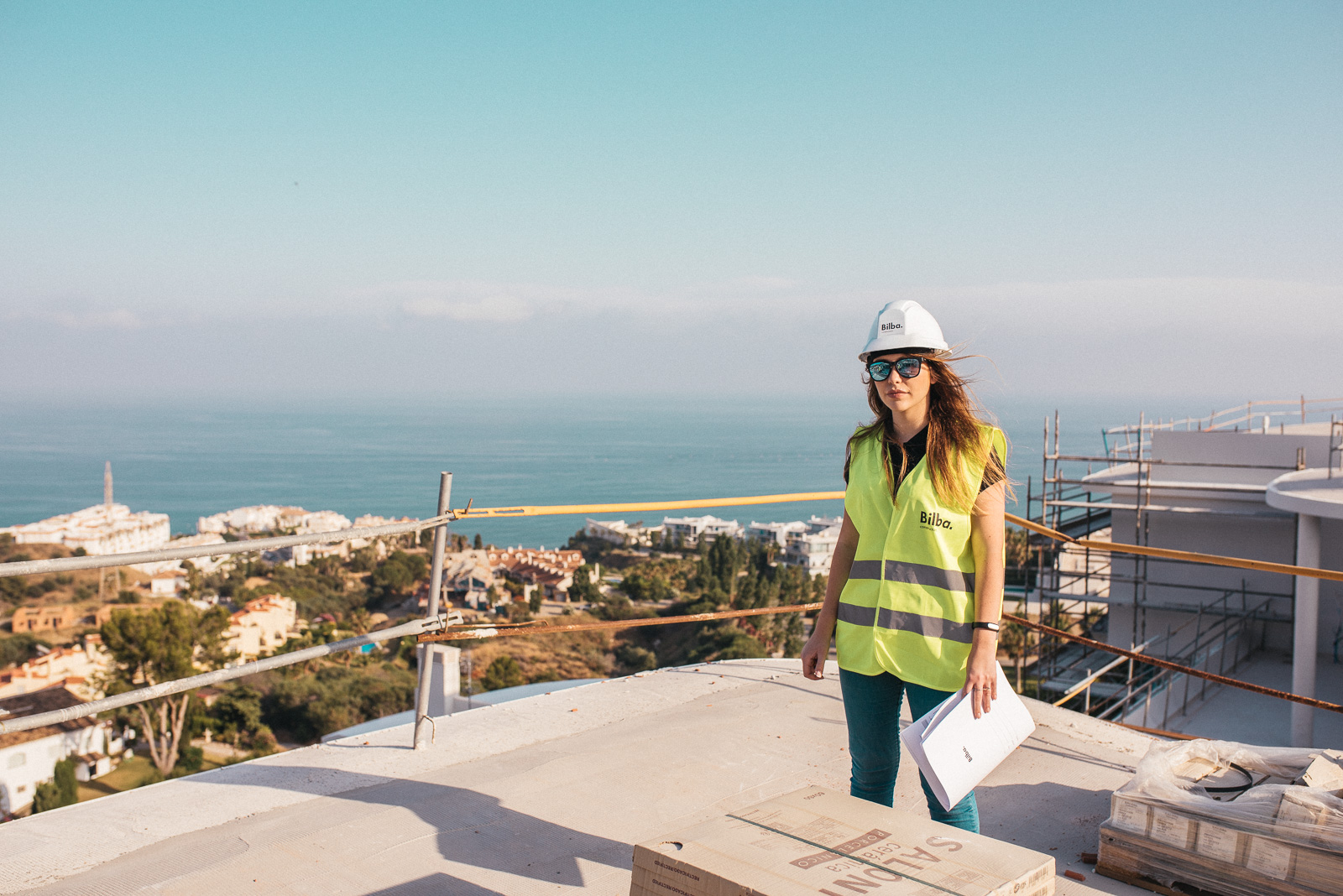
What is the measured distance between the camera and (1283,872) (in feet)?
7.31

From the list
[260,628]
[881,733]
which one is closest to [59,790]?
[260,628]

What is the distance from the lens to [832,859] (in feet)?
5.45

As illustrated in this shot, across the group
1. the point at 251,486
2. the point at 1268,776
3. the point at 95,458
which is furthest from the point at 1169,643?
the point at 95,458

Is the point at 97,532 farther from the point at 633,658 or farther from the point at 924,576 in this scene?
the point at 924,576

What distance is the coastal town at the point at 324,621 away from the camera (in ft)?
90.5

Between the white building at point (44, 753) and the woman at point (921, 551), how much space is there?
1091 inches

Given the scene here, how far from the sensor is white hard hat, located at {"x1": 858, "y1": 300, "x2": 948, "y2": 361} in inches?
78.2

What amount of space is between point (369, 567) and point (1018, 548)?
119ft

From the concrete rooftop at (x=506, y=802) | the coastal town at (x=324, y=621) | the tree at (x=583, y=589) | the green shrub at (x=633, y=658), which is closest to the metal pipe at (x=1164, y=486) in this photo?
the coastal town at (x=324, y=621)

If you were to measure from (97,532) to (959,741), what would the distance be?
91.2 metres

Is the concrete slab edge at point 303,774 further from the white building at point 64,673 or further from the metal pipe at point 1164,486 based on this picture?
the white building at point 64,673

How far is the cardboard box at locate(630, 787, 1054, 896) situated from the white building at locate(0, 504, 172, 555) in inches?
3113

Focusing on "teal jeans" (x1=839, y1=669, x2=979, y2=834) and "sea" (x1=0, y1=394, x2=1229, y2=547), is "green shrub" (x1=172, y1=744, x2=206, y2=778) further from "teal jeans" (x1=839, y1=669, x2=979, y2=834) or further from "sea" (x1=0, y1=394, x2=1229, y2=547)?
"sea" (x1=0, y1=394, x2=1229, y2=547)

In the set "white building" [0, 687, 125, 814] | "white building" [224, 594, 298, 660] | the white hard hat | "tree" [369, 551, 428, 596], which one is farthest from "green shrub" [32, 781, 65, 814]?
the white hard hat
